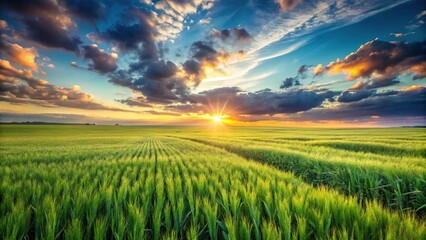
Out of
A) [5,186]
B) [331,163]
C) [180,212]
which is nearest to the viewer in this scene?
[180,212]

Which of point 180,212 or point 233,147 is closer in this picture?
point 180,212

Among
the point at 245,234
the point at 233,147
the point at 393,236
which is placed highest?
the point at 393,236

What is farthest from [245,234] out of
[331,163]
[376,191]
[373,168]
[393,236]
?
[331,163]

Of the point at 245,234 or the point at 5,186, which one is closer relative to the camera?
the point at 245,234

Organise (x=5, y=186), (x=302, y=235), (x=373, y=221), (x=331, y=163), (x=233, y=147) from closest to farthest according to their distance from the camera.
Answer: (x=302, y=235) < (x=373, y=221) < (x=5, y=186) < (x=331, y=163) < (x=233, y=147)

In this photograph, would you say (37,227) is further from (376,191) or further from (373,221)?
(376,191)

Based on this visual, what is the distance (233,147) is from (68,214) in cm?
2195

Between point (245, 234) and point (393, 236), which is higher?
point (393, 236)

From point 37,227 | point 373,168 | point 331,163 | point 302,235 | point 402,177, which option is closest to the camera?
point 302,235

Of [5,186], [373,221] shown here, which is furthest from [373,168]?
[5,186]

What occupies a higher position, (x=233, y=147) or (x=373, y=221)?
(x=373, y=221)

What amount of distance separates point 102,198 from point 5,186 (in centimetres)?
274

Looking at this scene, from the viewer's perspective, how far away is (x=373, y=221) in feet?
9.10

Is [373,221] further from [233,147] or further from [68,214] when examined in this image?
[233,147]
